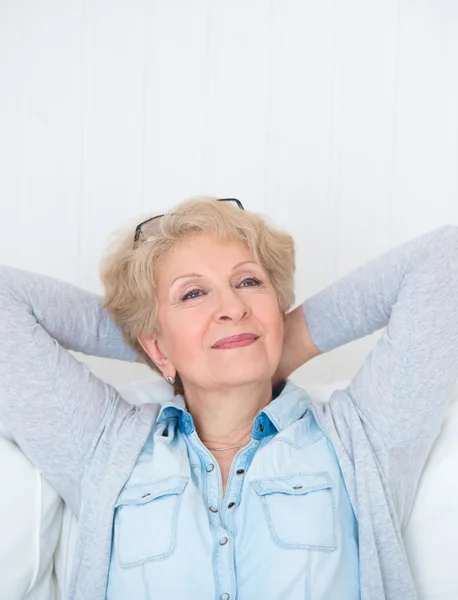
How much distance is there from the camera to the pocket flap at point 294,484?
5.18 ft

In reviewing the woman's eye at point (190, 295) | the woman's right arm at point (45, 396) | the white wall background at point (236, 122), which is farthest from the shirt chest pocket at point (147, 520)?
the white wall background at point (236, 122)

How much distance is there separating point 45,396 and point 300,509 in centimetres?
58

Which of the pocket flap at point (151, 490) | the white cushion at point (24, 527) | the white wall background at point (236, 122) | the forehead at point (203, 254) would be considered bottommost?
the white cushion at point (24, 527)

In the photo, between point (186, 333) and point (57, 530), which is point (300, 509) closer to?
point (186, 333)

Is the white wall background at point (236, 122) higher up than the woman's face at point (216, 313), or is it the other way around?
the white wall background at point (236, 122)

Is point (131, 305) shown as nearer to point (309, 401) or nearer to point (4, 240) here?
point (309, 401)

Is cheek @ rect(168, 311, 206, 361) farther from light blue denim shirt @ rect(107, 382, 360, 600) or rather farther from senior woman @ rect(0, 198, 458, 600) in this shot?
light blue denim shirt @ rect(107, 382, 360, 600)

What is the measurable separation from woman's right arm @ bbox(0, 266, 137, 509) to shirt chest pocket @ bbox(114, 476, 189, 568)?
14 cm

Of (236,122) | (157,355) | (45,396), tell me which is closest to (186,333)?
(157,355)

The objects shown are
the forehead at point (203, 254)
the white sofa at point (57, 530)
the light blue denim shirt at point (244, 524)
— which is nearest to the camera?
the light blue denim shirt at point (244, 524)

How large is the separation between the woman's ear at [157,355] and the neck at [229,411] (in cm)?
7

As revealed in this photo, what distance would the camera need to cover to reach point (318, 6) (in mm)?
2395

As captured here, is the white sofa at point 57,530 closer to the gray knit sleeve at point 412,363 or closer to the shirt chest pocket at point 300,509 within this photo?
the gray knit sleeve at point 412,363

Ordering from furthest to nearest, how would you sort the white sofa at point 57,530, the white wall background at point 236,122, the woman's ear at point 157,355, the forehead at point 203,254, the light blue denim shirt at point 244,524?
1. the white wall background at point 236,122
2. the woman's ear at point 157,355
3. the forehead at point 203,254
4. the white sofa at point 57,530
5. the light blue denim shirt at point 244,524
